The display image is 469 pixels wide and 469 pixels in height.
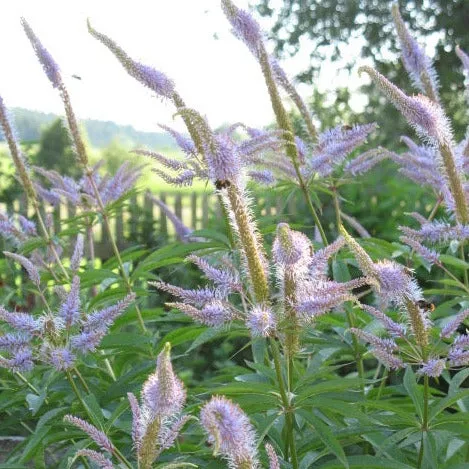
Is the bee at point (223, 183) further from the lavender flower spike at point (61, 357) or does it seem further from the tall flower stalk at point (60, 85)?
the tall flower stalk at point (60, 85)

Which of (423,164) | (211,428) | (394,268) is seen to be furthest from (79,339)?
(423,164)

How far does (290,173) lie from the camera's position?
3021 millimetres

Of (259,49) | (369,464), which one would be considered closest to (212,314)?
(369,464)

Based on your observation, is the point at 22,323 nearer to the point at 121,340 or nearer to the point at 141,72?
the point at 121,340

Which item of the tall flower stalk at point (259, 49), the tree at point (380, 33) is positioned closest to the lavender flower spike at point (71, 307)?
the tall flower stalk at point (259, 49)

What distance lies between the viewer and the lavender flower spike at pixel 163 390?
1.33 metres

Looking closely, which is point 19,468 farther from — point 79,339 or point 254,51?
point 254,51

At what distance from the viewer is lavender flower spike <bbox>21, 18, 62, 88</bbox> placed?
302cm

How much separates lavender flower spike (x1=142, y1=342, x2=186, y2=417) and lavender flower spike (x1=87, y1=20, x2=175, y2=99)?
3.67 feet

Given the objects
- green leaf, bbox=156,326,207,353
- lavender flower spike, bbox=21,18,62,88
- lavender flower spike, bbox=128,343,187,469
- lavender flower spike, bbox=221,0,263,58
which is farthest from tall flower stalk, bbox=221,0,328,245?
lavender flower spike, bbox=128,343,187,469

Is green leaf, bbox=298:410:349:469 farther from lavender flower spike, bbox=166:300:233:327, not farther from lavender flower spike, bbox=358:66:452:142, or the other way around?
lavender flower spike, bbox=358:66:452:142

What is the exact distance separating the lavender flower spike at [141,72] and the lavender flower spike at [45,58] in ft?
2.62

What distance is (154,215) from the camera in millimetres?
13992

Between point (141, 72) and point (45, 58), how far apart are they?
92 cm
